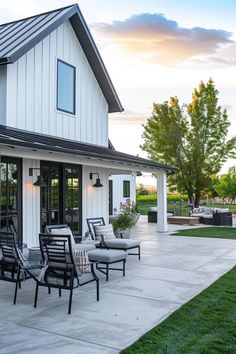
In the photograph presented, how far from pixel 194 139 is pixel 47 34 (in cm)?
1556

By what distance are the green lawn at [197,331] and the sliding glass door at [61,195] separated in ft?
21.5

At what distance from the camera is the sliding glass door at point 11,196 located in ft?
33.2

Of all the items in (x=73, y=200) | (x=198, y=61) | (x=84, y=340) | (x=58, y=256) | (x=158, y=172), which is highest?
→ (x=198, y=61)

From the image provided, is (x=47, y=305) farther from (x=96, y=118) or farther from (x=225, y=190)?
(x=225, y=190)

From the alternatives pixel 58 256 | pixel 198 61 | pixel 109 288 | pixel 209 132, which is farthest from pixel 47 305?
pixel 209 132

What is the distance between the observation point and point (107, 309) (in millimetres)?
5797

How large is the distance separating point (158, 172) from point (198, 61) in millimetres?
6116

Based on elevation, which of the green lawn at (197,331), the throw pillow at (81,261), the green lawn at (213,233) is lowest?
the green lawn at (197,331)

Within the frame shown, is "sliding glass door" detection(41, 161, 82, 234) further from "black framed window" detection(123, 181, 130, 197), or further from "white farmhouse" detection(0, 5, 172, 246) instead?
"black framed window" detection(123, 181, 130, 197)

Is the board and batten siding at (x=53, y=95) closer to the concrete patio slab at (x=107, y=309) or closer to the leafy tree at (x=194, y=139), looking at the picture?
the concrete patio slab at (x=107, y=309)

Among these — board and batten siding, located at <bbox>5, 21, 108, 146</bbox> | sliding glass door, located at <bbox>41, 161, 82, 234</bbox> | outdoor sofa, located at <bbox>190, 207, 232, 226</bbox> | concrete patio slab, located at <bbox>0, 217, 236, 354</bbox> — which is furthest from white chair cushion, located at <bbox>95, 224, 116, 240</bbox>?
outdoor sofa, located at <bbox>190, 207, 232, 226</bbox>

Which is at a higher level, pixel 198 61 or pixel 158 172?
pixel 198 61

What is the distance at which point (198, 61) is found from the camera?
18094mm

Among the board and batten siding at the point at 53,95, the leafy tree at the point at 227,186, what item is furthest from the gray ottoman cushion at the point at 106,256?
the leafy tree at the point at 227,186
